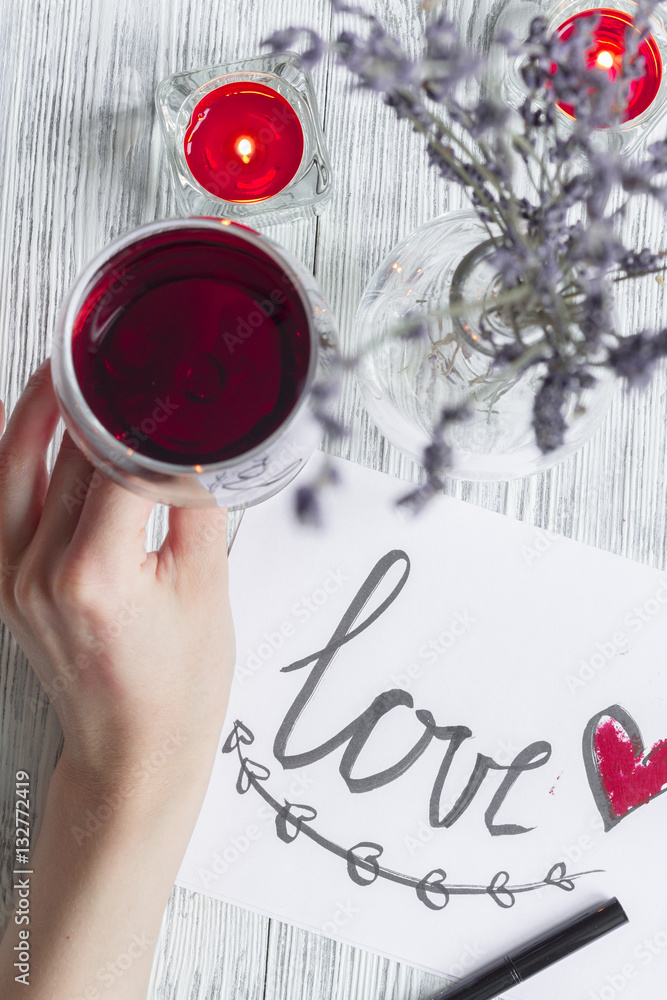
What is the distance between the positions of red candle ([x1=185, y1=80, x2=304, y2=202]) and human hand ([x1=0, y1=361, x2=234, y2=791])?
193 millimetres

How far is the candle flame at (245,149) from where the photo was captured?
22.4 inches

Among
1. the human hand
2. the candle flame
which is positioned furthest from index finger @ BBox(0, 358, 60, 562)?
the candle flame

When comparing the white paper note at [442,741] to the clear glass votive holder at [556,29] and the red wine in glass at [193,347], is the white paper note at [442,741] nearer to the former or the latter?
the red wine in glass at [193,347]

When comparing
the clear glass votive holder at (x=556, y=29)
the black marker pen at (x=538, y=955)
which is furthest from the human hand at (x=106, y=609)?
the clear glass votive holder at (x=556, y=29)

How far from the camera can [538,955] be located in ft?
1.93

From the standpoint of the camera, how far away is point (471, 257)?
1.23ft

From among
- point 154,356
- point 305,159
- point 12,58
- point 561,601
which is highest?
point 12,58

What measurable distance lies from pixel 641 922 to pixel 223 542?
429 millimetres

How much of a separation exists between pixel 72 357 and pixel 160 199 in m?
0.26

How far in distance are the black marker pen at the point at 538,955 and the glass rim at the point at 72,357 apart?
0.45 metres

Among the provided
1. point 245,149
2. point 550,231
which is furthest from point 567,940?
point 245,149

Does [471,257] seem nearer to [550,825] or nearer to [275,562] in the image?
[275,562]

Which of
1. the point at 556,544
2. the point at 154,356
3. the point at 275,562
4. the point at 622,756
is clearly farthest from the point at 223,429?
the point at 622,756

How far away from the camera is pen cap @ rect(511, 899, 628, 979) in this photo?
585 millimetres
